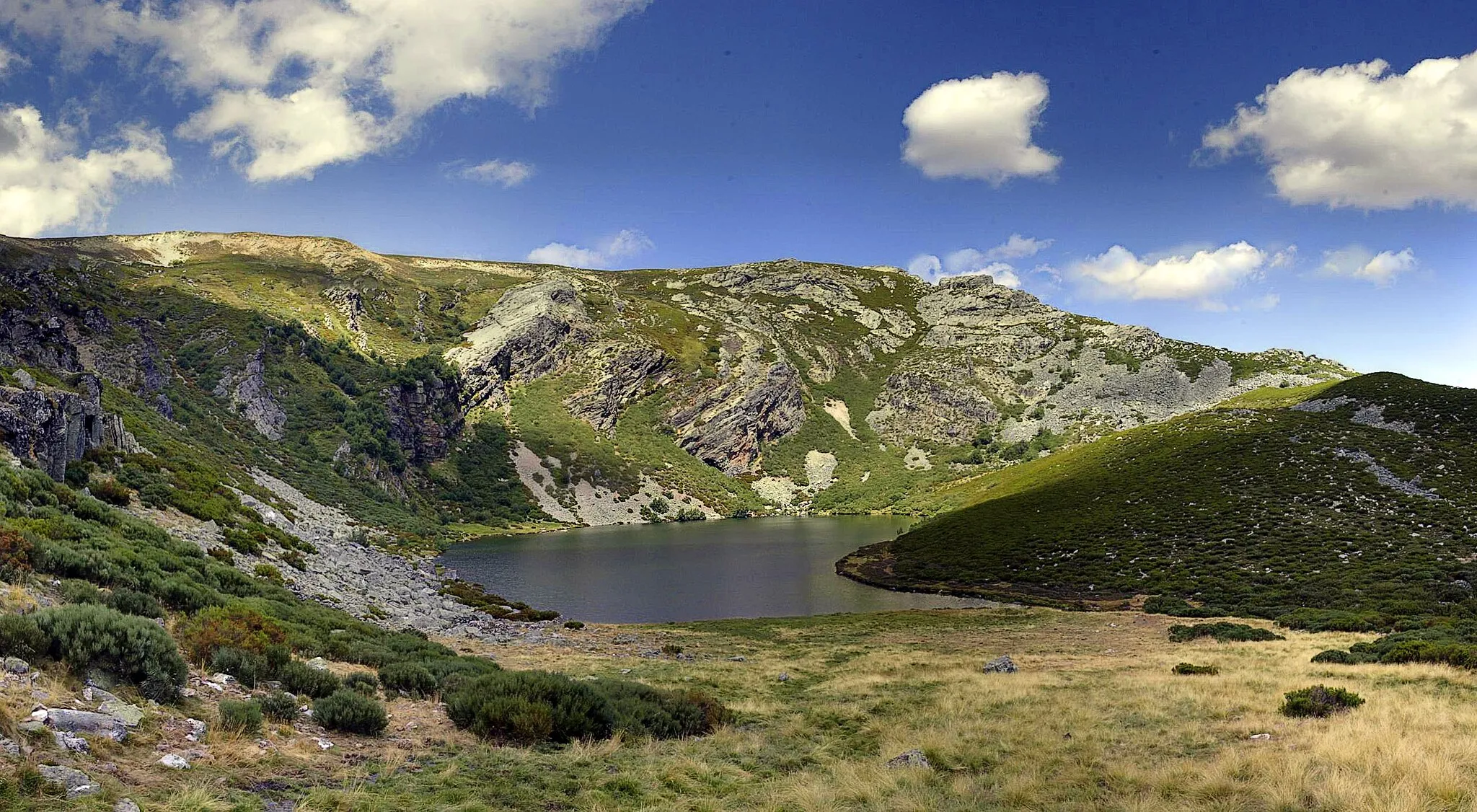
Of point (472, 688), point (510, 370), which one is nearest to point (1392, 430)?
point (472, 688)

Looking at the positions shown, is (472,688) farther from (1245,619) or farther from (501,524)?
(501,524)

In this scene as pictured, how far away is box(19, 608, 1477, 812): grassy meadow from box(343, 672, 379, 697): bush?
592 millimetres

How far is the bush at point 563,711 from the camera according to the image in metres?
12.8

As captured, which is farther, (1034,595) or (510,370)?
(510,370)

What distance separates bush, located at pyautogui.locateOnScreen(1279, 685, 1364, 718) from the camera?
553 inches

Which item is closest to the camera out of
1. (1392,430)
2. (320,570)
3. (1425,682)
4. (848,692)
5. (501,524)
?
(1425,682)

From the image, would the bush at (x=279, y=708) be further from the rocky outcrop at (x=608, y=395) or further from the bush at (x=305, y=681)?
the rocky outcrop at (x=608, y=395)

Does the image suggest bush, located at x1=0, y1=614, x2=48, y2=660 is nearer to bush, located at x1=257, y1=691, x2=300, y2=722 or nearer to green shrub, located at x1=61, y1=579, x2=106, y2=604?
bush, located at x1=257, y1=691, x2=300, y2=722

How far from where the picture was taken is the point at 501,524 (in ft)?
431

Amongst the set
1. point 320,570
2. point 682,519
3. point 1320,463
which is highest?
point 1320,463

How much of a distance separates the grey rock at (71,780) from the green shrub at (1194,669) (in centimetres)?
2718

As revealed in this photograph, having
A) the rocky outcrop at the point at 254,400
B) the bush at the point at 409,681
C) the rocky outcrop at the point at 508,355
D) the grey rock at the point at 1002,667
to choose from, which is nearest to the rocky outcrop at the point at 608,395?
the rocky outcrop at the point at 508,355

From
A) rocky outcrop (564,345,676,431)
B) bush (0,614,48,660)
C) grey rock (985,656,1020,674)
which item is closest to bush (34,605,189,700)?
bush (0,614,48,660)

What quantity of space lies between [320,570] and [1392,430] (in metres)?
116
